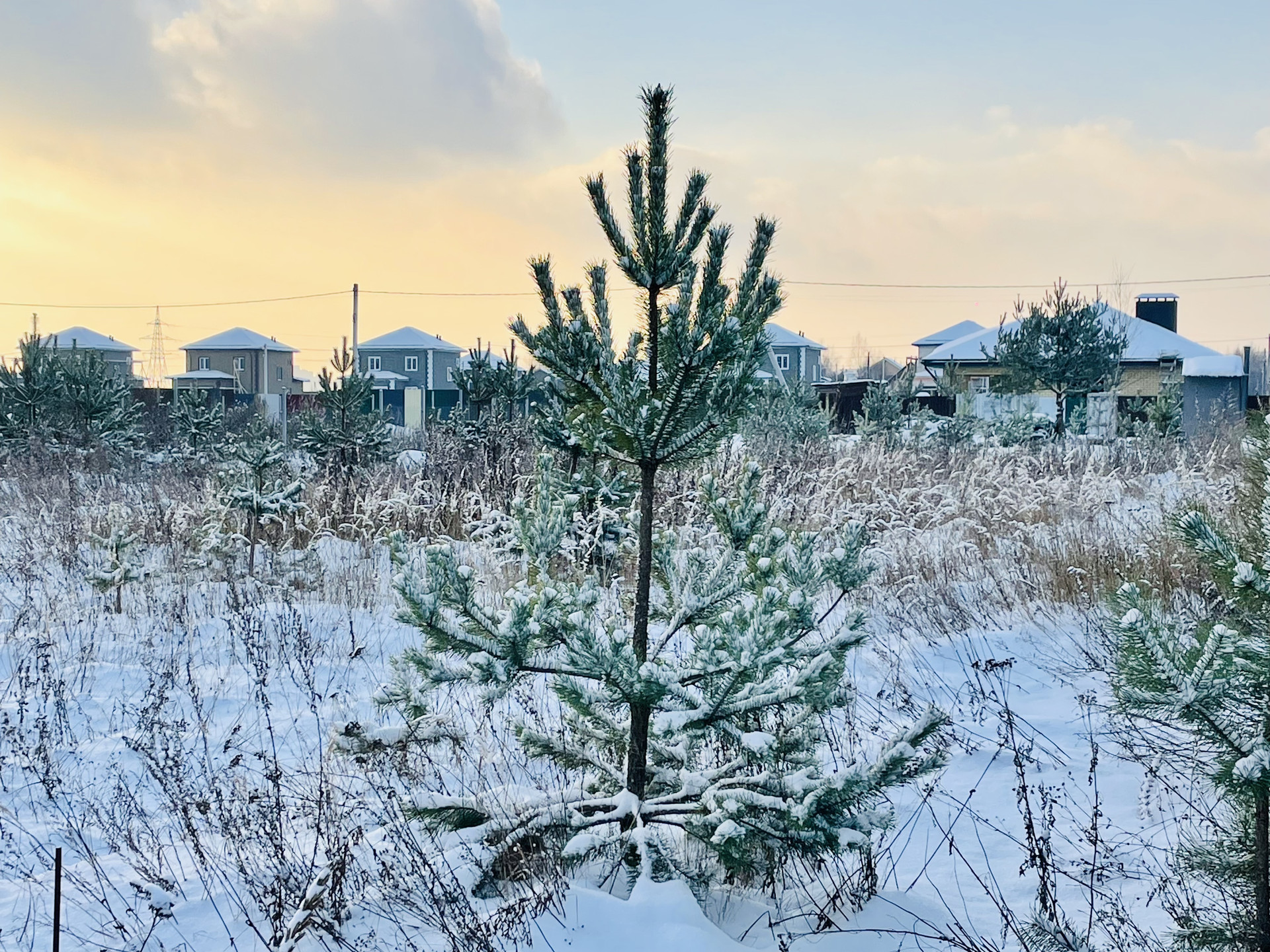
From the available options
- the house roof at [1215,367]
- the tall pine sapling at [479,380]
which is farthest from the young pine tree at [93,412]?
the house roof at [1215,367]

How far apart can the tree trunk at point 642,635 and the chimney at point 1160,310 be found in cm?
3613

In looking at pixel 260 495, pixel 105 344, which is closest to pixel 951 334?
pixel 260 495

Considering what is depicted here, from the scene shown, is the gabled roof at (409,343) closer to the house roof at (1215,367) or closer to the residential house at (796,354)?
the residential house at (796,354)

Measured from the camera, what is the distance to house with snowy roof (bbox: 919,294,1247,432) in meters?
26.8

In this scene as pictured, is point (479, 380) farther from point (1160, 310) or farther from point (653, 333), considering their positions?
point (1160, 310)

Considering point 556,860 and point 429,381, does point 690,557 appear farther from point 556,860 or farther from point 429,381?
point 429,381

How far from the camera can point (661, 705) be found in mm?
2848

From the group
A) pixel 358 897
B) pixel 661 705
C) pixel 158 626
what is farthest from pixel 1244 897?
pixel 158 626

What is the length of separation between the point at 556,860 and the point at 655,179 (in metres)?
2.27

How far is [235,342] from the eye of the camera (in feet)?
192

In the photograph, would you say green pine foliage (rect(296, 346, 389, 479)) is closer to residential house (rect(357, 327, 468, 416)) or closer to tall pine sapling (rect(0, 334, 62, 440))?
tall pine sapling (rect(0, 334, 62, 440))

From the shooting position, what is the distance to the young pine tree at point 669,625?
2695 mm

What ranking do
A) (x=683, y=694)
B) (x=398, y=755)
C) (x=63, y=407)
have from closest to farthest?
(x=683, y=694) → (x=398, y=755) → (x=63, y=407)

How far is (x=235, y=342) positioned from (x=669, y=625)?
6145 cm
